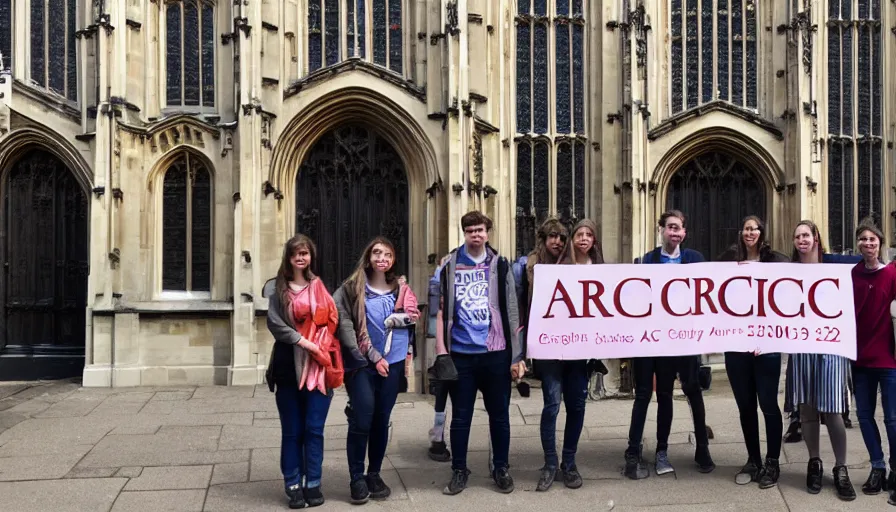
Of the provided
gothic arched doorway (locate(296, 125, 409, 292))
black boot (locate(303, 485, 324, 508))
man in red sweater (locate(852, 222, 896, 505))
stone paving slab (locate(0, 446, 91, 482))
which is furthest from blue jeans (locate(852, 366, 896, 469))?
gothic arched doorway (locate(296, 125, 409, 292))

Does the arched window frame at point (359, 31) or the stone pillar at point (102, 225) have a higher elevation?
the arched window frame at point (359, 31)

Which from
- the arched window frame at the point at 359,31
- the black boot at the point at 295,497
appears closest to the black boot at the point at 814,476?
the black boot at the point at 295,497

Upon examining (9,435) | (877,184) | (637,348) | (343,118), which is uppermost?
(343,118)

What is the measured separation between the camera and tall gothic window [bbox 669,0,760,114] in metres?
14.0

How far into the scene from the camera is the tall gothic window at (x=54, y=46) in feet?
41.7

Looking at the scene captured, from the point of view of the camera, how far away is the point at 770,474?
235 inches

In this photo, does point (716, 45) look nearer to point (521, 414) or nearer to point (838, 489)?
point (521, 414)

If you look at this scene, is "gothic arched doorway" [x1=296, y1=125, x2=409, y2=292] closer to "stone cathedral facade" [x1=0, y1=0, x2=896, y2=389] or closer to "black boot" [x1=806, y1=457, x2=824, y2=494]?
"stone cathedral facade" [x1=0, y1=0, x2=896, y2=389]

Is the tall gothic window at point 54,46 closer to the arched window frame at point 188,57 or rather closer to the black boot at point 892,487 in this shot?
the arched window frame at point 188,57

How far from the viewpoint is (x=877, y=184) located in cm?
1429

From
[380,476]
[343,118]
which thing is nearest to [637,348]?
[380,476]

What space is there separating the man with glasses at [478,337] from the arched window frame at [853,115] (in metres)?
10.5

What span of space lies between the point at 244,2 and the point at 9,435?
→ 283 inches

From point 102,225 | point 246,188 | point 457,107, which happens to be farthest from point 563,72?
point 102,225
